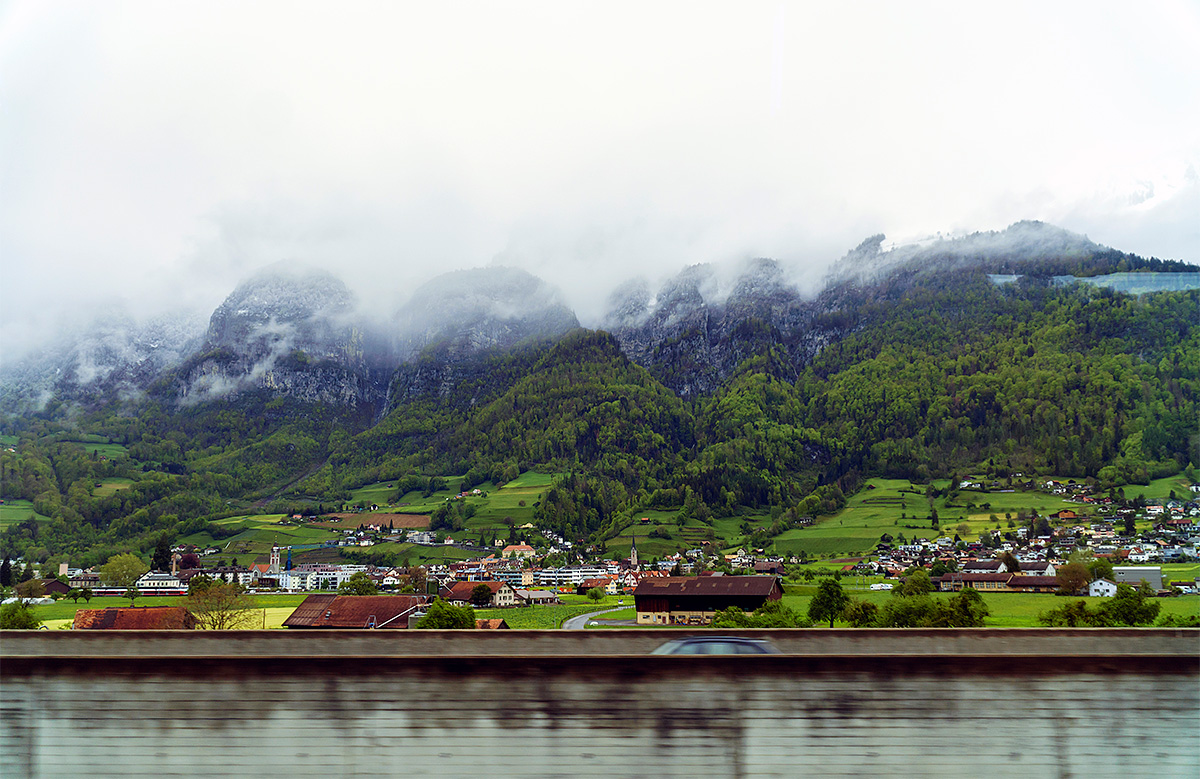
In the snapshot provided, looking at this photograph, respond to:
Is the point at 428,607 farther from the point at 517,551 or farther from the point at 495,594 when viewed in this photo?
the point at 517,551

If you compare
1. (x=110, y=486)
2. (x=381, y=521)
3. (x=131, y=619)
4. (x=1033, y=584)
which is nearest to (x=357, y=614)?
(x=131, y=619)

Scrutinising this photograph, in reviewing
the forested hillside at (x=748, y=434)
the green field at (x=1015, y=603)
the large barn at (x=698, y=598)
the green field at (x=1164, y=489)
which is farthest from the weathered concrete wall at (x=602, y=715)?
the green field at (x=1164, y=489)

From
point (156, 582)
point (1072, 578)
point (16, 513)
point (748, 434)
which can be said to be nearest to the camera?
point (1072, 578)

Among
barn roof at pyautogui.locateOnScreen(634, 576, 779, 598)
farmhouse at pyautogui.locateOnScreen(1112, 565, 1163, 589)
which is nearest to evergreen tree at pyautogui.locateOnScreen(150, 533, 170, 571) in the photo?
barn roof at pyautogui.locateOnScreen(634, 576, 779, 598)

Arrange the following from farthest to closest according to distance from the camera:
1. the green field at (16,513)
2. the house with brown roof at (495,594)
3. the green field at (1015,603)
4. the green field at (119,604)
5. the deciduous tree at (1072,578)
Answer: the green field at (16,513), the house with brown roof at (495,594), the deciduous tree at (1072,578), the green field at (119,604), the green field at (1015,603)

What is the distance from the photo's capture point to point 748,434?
166 m

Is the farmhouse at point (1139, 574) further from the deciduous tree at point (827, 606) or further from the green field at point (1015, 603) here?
the deciduous tree at point (827, 606)

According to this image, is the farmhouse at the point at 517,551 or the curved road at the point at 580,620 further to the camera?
the farmhouse at the point at 517,551

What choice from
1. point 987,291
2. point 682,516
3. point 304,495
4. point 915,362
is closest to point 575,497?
point 682,516

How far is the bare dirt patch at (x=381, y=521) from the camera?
444 ft

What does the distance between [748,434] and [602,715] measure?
165 metres

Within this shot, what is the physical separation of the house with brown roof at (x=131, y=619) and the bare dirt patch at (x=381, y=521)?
303 feet

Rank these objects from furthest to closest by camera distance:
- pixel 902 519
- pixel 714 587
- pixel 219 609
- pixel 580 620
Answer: pixel 902 519 < pixel 580 620 < pixel 714 587 < pixel 219 609

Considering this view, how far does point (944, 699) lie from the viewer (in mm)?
5793
